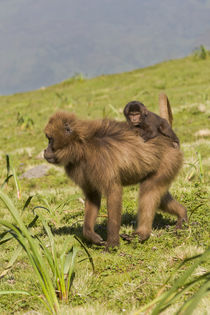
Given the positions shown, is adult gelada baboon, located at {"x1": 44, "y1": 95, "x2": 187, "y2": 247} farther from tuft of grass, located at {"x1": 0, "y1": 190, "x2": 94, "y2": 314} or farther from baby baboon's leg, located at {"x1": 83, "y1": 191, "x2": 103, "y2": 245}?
tuft of grass, located at {"x1": 0, "y1": 190, "x2": 94, "y2": 314}

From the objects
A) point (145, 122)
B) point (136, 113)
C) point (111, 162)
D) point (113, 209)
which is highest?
point (136, 113)

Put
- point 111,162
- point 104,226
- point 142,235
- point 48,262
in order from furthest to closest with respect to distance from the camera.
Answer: point 104,226, point 142,235, point 111,162, point 48,262

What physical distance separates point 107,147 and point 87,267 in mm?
1304

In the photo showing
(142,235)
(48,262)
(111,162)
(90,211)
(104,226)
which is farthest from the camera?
(104,226)

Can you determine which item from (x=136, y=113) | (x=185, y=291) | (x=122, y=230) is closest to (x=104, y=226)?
(x=122, y=230)

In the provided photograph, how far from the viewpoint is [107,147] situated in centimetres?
421

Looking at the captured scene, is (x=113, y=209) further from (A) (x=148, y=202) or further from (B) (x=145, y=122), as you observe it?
(B) (x=145, y=122)

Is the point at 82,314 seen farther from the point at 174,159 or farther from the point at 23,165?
the point at 23,165

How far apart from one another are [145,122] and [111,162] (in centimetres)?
94

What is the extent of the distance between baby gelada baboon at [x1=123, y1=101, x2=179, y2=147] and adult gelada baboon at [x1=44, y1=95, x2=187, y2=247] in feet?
0.55

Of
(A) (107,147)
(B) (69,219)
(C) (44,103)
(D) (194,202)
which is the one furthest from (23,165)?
(C) (44,103)

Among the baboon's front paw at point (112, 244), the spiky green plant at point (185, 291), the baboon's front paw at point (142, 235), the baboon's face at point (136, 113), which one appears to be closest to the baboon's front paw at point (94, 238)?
the baboon's front paw at point (112, 244)

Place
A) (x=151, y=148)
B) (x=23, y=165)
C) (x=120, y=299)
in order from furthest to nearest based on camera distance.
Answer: (x=23, y=165), (x=151, y=148), (x=120, y=299)

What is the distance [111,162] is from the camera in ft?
13.6
